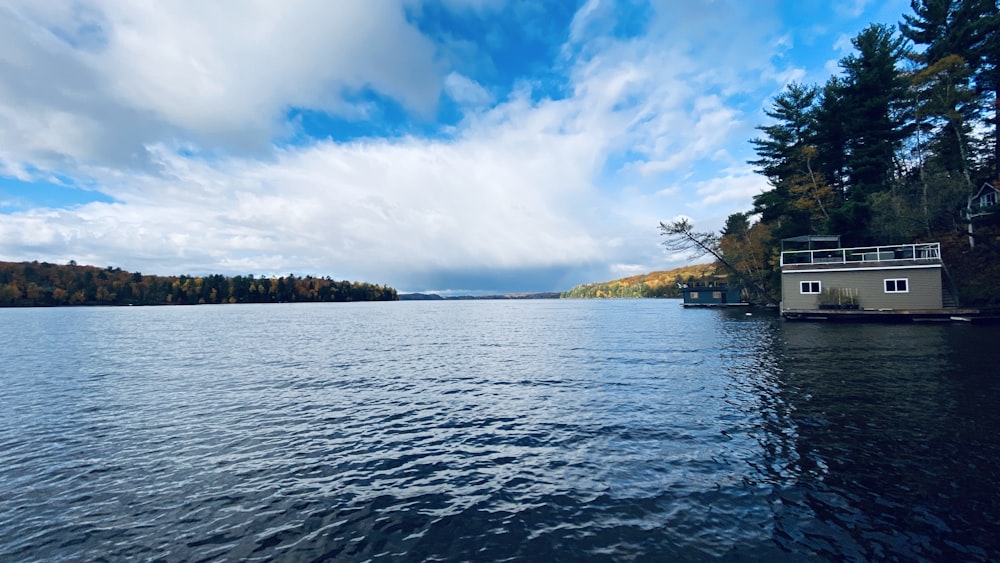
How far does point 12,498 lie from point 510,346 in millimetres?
29545

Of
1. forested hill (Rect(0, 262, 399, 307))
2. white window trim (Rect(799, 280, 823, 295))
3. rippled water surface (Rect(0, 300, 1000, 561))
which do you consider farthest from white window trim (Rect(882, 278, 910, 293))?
forested hill (Rect(0, 262, 399, 307))

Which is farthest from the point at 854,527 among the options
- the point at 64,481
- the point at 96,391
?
the point at 96,391

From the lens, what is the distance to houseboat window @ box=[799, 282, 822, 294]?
4441 centimetres

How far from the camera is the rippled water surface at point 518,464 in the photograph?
24.2ft

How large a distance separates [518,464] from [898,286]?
48.4 m

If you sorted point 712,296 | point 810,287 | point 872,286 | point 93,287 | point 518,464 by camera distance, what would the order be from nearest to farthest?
1. point 518,464
2. point 872,286
3. point 810,287
4. point 712,296
5. point 93,287

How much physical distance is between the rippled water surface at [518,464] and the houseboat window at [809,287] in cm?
2352

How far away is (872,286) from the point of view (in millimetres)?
41344

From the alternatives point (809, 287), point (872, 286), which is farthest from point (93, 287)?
point (872, 286)

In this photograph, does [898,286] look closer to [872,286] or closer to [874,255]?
[872,286]

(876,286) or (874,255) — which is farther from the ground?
(874,255)

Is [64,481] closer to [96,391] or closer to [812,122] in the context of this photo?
[96,391]

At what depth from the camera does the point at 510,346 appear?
36.4m

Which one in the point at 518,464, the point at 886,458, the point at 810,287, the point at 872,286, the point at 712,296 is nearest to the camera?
the point at 886,458
